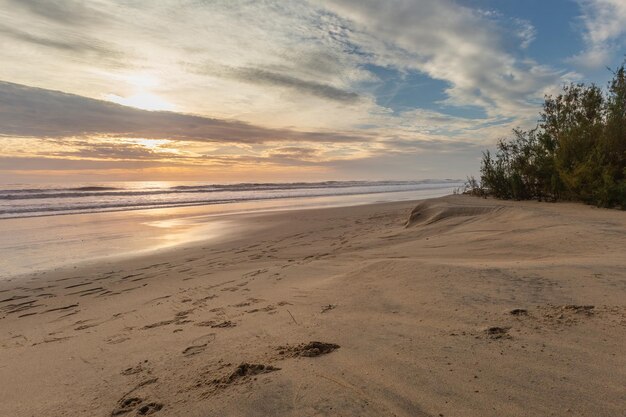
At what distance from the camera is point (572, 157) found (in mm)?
10500

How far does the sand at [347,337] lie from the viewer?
2.16 metres

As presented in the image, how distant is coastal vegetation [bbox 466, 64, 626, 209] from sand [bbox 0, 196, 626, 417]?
4.10 meters

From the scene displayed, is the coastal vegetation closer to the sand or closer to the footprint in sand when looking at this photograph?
the sand

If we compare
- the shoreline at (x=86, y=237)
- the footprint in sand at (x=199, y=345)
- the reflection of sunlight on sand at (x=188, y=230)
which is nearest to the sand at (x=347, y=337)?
the footprint in sand at (x=199, y=345)

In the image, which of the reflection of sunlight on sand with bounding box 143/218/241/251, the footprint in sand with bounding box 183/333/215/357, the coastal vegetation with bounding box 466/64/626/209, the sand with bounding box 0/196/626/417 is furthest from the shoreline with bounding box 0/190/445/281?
the coastal vegetation with bounding box 466/64/626/209

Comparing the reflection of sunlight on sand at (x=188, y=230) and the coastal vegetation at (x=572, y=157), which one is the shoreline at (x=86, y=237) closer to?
the reflection of sunlight on sand at (x=188, y=230)

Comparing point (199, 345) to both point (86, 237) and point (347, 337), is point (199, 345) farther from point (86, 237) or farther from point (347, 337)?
point (86, 237)

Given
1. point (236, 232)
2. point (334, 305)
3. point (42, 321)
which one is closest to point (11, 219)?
point (236, 232)

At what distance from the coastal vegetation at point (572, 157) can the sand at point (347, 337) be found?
410cm

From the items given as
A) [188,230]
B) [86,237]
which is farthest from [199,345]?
[188,230]

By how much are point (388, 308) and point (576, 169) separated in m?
8.97

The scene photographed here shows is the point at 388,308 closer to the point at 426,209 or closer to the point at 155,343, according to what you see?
the point at 155,343

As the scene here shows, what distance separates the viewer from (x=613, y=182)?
29.4 feet

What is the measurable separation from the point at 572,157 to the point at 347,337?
10.5 m
